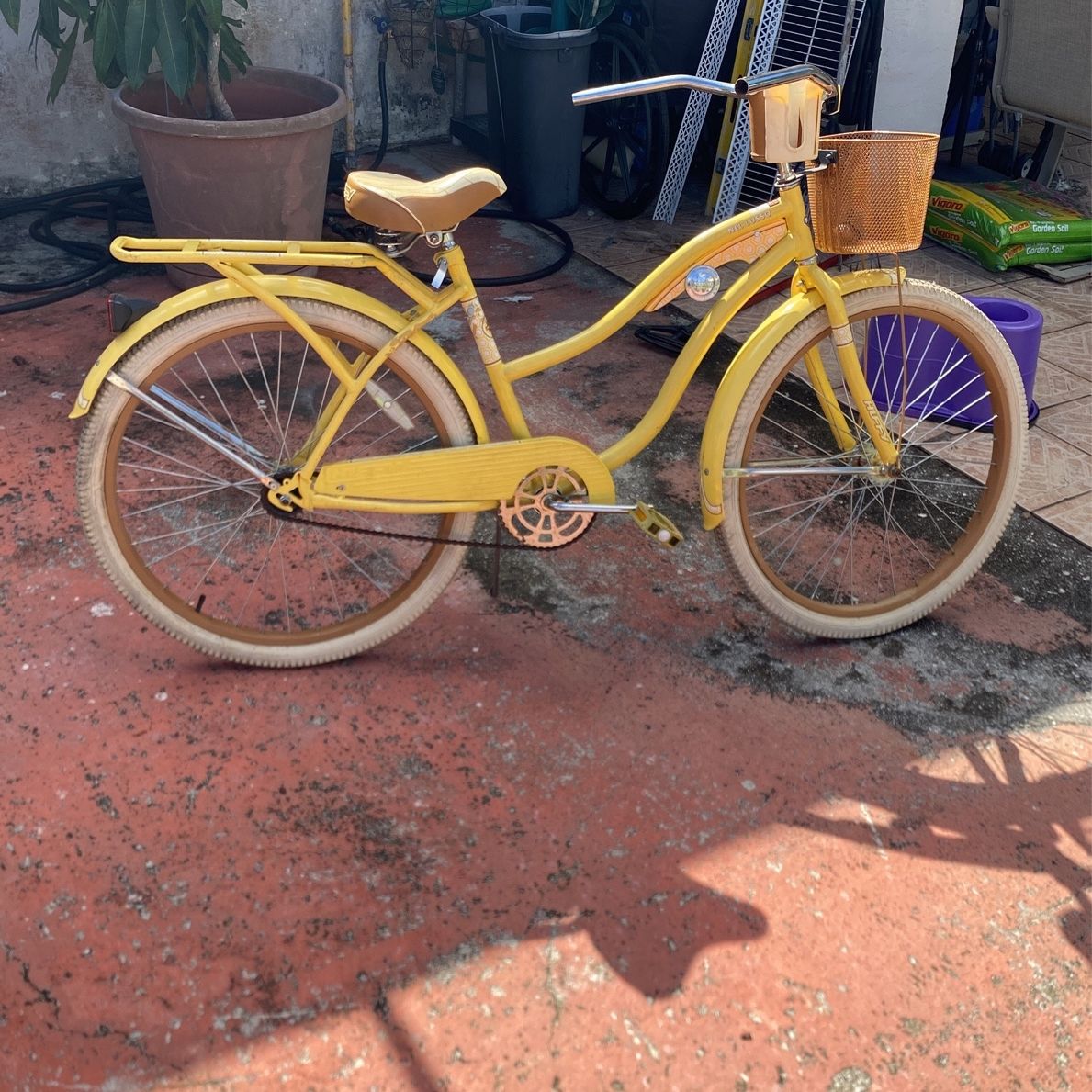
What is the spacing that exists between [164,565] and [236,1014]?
129 cm

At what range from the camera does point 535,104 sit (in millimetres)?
4801

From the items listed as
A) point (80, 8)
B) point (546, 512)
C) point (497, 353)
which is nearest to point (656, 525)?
point (546, 512)

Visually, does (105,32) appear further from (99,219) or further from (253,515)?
(253,515)

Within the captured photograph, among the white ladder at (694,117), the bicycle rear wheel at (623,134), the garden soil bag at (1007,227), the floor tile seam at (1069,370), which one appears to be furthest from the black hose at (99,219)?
the floor tile seam at (1069,370)

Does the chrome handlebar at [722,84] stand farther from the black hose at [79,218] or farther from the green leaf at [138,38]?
the black hose at [79,218]

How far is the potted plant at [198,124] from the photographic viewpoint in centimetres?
366

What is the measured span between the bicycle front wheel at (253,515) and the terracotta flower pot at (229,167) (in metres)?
0.54

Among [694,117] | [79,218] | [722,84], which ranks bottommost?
[79,218]

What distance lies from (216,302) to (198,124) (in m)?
1.89

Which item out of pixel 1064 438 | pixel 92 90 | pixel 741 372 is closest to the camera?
pixel 741 372

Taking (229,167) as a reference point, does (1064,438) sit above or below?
below

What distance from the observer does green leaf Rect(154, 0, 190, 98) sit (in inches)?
144

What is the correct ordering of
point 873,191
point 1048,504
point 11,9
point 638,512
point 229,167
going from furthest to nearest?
1. point 229,167
2. point 11,9
3. point 1048,504
4. point 638,512
5. point 873,191

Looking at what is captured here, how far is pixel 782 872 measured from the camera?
2.12m
